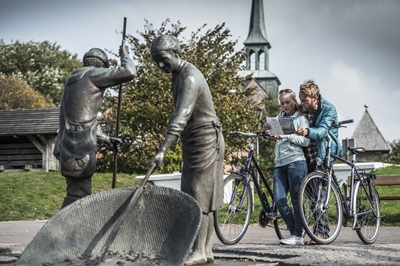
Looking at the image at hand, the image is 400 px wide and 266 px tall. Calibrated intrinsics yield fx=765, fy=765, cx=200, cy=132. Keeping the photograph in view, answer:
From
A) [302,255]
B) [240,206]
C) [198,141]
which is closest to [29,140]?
[240,206]

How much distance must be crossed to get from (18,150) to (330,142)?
35.0 metres

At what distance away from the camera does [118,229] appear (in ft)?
19.9

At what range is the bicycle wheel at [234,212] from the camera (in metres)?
9.12

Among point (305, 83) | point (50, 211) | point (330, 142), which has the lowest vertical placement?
point (50, 211)

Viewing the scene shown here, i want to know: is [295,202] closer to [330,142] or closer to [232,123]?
[330,142]

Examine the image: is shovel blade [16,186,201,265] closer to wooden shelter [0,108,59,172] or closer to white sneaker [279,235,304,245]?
white sneaker [279,235,304,245]

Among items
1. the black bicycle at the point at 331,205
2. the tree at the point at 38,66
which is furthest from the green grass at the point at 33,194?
the tree at the point at 38,66

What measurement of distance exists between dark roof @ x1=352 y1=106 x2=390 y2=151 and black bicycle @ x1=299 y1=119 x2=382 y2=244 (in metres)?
88.7

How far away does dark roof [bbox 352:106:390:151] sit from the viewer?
3826 inches

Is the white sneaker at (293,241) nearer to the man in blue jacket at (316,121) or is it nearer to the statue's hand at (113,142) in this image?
the man in blue jacket at (316,121)

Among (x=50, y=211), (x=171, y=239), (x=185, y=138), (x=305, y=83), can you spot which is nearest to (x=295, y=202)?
(x=305, y=83)

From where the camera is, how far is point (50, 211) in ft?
63.8

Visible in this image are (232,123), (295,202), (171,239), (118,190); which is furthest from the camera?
(232,123)

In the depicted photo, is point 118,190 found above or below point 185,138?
below
